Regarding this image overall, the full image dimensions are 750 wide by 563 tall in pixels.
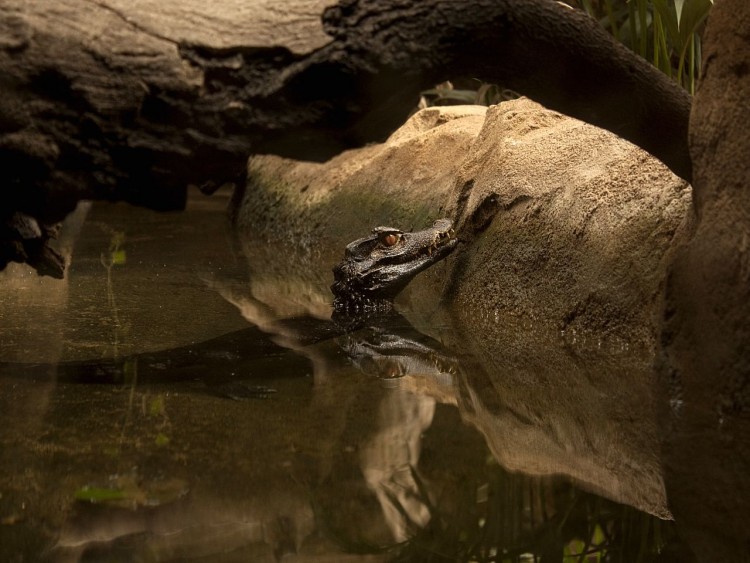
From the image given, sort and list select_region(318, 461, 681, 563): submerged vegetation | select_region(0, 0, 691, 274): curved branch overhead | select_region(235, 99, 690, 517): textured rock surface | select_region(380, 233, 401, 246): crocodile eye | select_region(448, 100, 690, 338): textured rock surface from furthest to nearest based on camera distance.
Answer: select_region(380, 233, 401, 246): crocodile eye < select_region(448, 100, 690, 338): textured rock surface < select_region(0, 0, 691, 274): curved branch overhead < select_region(235, 99, 690, 517): textured rock surface < select_region(318, 461, 681, 563): submerged vegetation

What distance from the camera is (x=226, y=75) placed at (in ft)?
13.4

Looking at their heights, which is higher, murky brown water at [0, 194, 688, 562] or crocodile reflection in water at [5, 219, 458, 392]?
murky brown water at [0, 194, 688, 562]

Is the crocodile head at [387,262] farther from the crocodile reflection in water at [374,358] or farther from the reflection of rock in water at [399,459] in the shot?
the reflection of rock in water at [399,459]

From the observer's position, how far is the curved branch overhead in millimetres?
3965

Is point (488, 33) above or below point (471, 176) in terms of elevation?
above

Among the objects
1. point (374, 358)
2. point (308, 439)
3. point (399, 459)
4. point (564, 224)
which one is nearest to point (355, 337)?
point (374, 358)

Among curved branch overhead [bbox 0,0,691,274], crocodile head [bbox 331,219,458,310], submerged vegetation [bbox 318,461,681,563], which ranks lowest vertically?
crocodile head [bbox 331,219,458,310]

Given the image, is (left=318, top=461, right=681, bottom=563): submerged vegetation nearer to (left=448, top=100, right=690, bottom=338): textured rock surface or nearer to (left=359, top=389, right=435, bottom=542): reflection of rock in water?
(left=359, top=389, right=435, bottom=542): reflection of rock in water

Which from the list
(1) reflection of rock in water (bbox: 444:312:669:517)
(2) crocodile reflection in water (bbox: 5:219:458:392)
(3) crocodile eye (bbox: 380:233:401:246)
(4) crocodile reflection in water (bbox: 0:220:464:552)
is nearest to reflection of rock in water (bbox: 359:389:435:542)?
(4) crocodile reflection in water (bbox: 0:220:464:552)

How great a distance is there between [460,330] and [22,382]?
7.79 feet

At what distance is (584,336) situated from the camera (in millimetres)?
5027

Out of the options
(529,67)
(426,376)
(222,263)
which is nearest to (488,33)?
(529,67)

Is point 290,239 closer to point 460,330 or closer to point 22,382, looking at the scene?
point 460,330

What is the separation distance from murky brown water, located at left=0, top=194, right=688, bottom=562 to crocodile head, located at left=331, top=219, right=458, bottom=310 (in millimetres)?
290
